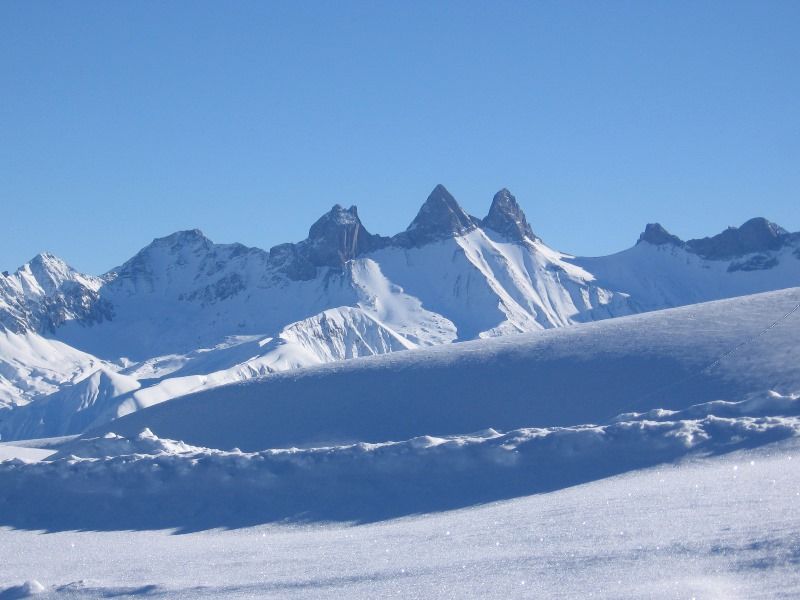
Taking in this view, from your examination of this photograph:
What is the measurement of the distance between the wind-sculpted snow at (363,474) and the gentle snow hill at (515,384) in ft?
21.8

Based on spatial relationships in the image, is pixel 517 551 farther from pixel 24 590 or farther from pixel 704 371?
pixel 704 371

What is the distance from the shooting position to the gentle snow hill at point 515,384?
42688mm

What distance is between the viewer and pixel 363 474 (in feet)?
109

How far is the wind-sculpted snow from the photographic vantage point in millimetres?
31453

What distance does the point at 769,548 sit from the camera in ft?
66.2

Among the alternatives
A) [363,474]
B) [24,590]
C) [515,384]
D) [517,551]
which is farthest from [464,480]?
[515,384]

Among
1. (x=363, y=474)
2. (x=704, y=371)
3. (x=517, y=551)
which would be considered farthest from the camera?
(x=704, y=371)

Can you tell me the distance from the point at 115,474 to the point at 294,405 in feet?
44.4

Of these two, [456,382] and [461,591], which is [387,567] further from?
[456,382]

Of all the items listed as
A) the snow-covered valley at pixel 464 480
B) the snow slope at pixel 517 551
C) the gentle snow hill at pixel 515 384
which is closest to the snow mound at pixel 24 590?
the snow-covered valley at pixel 464 480

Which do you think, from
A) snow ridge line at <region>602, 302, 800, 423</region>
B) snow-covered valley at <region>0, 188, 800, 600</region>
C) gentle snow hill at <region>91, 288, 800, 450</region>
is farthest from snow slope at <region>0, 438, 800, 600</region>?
gentle snow hill at <region>91, 288, 800, 450</region>

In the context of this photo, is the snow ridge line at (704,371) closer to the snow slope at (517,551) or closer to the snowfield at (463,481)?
the snowfield at (463,481)

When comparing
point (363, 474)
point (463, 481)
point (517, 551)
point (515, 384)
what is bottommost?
point (517, 551)

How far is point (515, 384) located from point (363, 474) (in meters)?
14.7
